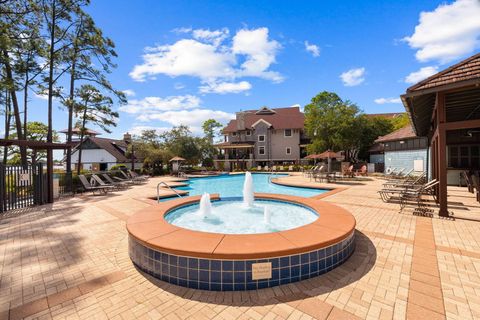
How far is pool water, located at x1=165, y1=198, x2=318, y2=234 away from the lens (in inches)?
224

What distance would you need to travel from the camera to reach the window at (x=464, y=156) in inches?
539

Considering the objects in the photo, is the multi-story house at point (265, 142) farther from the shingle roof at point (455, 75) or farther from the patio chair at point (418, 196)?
the shingle roof at point (455, 75)

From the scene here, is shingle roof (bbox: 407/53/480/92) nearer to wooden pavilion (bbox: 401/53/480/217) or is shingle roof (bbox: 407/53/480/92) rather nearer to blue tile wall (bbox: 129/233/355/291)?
wooden pavilion (bbox: 401/53/480/217)

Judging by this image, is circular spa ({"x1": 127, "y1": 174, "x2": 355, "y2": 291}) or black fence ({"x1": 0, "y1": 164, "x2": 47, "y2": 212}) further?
black fence ({"x1": 0, "y1": 164, "x2": 47, "y2": 212})

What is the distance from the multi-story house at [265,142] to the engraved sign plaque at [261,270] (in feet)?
97.6

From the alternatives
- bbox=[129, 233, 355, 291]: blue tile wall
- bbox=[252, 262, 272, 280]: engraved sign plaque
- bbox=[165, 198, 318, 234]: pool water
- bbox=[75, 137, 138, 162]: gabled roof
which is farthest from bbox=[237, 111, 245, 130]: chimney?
bbox=[252, 262, 272, 280]: engraved sign plaque

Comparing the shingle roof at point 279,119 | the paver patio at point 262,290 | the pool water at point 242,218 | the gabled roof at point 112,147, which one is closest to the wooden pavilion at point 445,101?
the paver patio at point 262,290

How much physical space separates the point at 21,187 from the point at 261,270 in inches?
500

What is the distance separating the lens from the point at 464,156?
1411cm

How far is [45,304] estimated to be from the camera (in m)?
2.81

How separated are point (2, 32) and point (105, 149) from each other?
26.0m

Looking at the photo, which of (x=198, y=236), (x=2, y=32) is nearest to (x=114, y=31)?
(x=2, y=32)

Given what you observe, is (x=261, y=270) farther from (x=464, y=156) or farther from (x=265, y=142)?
(x=265, y=142)

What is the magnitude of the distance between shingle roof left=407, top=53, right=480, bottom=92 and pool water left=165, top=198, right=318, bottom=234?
505 cm
